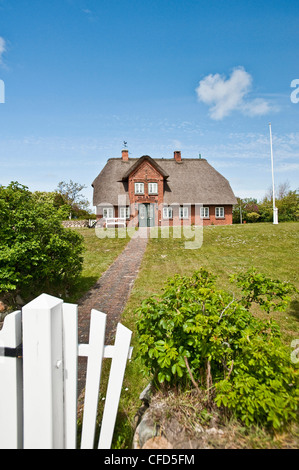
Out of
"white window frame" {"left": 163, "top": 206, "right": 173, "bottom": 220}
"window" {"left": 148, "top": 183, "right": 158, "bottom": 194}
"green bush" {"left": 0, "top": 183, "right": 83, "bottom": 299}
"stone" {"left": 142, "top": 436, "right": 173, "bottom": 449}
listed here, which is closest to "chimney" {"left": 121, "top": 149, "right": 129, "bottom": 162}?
"window" {"left": 148, "top": 183, "right": 158, "bottom": 194}

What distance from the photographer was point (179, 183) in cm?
3128

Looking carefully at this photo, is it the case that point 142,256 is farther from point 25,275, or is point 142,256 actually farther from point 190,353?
point 190,353

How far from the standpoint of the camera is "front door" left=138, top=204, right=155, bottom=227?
95.3ft

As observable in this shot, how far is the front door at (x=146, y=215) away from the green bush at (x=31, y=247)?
67.0ft

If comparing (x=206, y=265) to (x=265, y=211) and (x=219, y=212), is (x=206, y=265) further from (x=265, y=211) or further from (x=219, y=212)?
(x=265, y=211)

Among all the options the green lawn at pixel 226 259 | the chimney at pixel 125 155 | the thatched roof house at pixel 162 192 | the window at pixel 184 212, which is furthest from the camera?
the chimney at pixel 125 155

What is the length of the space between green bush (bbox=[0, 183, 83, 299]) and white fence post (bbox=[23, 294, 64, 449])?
483 centimetres

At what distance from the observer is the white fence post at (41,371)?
1.83m

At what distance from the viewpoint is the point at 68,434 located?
6.59 ft

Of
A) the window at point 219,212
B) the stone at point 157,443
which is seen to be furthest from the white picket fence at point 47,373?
the window at point 219,212

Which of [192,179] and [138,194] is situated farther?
[192,179]

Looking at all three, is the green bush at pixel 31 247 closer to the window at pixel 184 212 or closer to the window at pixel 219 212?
the window at pixel 184 212

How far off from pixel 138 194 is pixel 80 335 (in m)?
24.2
